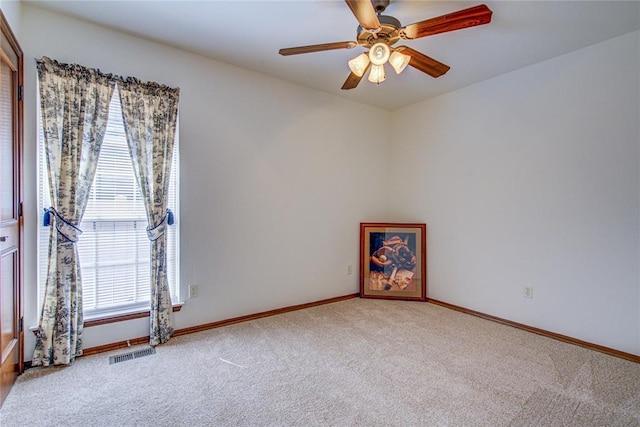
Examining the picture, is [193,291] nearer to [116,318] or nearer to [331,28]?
[116,318]

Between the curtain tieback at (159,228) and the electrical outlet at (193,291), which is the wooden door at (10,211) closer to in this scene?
the curtain tieback at (159,228)

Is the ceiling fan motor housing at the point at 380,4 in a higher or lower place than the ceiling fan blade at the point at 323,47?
higher

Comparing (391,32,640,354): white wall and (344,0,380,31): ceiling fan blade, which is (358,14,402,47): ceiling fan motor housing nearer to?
(344,0,380,31): ceiling fan blade

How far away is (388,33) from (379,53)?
124 millimetres

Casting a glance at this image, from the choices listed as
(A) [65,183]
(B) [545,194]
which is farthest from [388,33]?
(A) [65,183]

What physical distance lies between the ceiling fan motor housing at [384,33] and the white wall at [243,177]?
152cm

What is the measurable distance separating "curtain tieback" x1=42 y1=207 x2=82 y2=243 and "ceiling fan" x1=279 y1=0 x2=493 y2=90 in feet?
6.57

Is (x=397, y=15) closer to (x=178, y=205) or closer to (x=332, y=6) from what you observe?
(x=332, y=6)

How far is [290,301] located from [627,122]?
3447 mm

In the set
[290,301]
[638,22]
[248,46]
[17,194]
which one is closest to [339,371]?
[290,301]

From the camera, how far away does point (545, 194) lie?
9.51 ft

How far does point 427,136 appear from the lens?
393cm

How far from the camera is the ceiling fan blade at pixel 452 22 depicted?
1.68 meters

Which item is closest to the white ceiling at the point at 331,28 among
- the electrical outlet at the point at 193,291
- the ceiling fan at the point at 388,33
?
the ceiling fan at the point at 388,33
